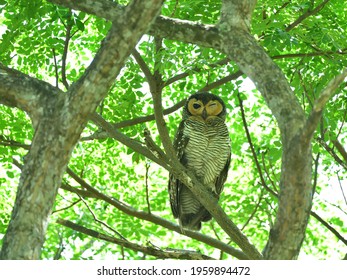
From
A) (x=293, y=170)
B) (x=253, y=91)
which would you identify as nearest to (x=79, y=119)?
(x=293, y=170)

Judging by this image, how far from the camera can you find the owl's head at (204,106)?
7.90m

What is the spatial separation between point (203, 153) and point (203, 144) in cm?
11

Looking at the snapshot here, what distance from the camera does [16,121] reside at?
7.73 meters

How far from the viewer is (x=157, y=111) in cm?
537

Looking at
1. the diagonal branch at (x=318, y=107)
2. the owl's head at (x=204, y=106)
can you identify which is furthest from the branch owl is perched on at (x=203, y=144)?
the diagonal branch at (x=318, y=107)

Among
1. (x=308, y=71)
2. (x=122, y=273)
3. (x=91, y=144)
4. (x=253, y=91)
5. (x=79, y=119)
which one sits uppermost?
(x=253, y=91)

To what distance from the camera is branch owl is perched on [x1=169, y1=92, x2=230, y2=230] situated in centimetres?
793

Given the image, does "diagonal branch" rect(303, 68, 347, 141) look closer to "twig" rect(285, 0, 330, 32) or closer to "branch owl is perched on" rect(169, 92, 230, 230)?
"twig" rect(285, 0, 330, 32)

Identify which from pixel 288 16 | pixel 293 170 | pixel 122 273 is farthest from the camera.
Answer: pixel 288 16

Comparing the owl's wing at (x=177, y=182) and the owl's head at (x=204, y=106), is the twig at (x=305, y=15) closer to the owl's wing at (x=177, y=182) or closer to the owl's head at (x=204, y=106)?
the owl's head at (x=204, y=106)

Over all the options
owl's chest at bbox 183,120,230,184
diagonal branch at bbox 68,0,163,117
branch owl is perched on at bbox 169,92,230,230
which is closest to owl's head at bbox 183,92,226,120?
branch owl is perched on at bbox 169,92,230,230

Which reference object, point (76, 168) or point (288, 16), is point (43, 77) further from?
point (288, 16)

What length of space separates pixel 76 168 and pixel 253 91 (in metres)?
2.97

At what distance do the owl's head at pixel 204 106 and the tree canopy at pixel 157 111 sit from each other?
0.23 metres
